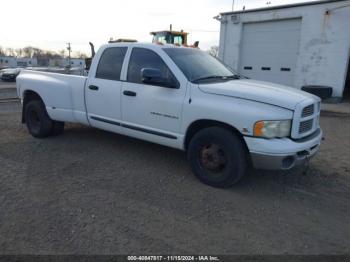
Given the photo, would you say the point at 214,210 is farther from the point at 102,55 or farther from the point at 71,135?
the point at 71,135

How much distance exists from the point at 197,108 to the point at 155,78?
0.74m

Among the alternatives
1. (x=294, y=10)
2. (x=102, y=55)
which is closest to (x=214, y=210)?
(x=102, y=55)

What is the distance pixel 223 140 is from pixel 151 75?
1326 mm

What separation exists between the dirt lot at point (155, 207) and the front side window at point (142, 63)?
1.42 metres

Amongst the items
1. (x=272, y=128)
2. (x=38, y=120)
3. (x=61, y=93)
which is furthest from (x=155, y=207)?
(x=38, y=120)

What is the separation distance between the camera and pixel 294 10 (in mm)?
13367

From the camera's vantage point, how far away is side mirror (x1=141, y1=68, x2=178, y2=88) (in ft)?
13.3

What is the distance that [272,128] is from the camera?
3.47 meters

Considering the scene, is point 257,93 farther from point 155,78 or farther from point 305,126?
point 155,78

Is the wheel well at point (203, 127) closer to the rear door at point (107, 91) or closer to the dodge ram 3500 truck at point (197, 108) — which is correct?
the dodge ram 3500 truck at point (197, 108)

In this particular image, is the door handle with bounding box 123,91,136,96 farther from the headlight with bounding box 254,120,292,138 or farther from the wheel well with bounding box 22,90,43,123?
the wheel well with bounding box 22,90,43,123

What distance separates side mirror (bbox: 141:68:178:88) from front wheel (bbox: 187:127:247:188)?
0.81 m

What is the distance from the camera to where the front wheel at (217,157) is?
374cm

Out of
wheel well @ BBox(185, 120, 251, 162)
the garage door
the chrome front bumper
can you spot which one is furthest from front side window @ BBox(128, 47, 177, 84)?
the garage door
